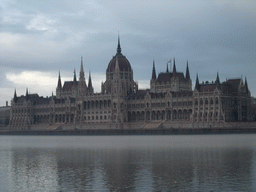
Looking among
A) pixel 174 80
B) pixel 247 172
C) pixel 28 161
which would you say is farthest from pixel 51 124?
pixel 247 172

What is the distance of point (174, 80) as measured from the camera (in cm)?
19612

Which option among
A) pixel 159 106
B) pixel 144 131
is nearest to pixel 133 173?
pixel 144 131

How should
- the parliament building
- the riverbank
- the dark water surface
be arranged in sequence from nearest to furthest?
the dark water surface
the riverbank
the parliament building

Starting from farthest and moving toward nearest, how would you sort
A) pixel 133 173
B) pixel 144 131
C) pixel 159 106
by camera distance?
1. pixel 159 106
2. pixel 144 131
3. pixel 133 173

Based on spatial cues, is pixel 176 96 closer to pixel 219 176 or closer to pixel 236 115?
pixel 236 115

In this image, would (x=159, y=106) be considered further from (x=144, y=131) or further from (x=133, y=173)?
(x=133, y=173)

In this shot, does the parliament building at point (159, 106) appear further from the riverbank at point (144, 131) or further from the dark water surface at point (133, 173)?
→ the dark water surface at point (133, 173)

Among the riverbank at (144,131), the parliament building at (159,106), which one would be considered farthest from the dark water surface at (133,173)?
the parliament building at (159,106)

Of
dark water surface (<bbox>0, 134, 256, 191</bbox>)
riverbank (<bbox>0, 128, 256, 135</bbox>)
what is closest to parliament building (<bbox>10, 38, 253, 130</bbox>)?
riverbank (<bbox>0, 128, 256, 135</bbox>)

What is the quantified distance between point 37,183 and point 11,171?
9.83 m

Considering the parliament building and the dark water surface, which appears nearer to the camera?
the dark water surface

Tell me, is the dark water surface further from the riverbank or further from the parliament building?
the parliament building

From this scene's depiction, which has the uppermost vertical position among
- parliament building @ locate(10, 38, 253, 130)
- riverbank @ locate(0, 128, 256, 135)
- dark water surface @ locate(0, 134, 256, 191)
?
parliament building @ locate(10, 38, 253, 130)

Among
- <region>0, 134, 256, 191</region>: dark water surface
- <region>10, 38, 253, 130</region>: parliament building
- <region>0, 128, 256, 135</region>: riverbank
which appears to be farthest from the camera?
<region>10, 38, 253, 130</region>: parliament building
